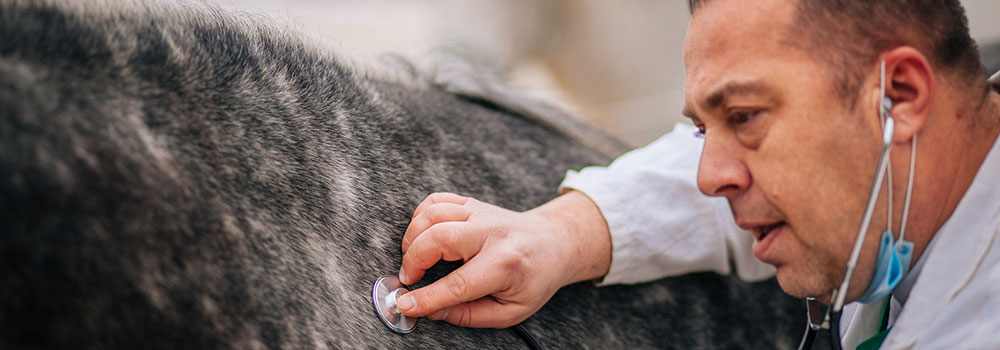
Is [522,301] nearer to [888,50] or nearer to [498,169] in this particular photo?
[498,169]

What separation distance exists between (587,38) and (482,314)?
199cm

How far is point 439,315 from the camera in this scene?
61 centimetres

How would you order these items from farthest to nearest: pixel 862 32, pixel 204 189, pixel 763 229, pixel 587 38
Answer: pixel 587 38
pixel 763 229
pixel 862 32
pixel 204 189

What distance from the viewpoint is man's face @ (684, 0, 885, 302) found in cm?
57

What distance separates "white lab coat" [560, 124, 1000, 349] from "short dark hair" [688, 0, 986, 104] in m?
0.11

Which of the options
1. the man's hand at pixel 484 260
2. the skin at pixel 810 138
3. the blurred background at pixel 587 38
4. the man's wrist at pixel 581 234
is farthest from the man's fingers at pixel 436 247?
the blurred background at pixel 587 38

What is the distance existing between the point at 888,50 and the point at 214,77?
54cm

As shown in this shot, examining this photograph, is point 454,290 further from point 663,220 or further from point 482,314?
point 663,220

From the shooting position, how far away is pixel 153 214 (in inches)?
16.7

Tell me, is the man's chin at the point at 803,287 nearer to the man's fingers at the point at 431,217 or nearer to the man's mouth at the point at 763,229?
the man's mouth at the point at 763,229

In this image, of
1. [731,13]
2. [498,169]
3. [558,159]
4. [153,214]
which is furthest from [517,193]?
[153,214]

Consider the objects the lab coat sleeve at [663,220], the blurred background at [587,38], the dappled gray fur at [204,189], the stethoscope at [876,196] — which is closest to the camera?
the dappled gray fur at [204,189]

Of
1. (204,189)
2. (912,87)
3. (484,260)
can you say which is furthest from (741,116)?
(204,189)

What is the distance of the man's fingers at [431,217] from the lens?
63 centimetres
